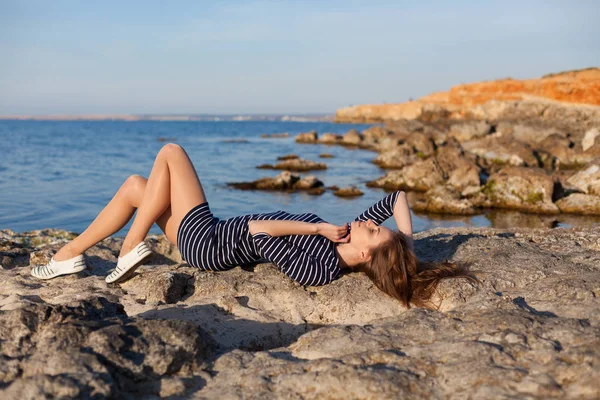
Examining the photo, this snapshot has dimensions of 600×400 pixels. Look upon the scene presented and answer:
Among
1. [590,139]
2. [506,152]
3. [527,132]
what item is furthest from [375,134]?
[506,152]

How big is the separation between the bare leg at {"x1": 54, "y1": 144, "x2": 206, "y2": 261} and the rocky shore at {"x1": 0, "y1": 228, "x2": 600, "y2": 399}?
405 mm

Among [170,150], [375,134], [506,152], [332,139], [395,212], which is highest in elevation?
[170,150]

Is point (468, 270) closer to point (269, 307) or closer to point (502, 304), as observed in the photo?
point (502, 304)

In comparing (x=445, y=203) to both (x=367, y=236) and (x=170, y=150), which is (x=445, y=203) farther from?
(x=170, y=150)

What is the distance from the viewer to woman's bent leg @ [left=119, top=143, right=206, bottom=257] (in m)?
5.16

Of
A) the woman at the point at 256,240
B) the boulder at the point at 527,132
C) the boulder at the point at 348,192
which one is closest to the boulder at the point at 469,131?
the boulder at the point at 527,132

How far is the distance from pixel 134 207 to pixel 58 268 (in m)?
0.96

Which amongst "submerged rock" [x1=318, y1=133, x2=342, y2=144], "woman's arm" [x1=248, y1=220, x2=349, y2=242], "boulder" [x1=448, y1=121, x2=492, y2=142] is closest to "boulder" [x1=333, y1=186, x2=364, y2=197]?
"woman's arm" [x1=248, y1=220, x2=349, y2=242]

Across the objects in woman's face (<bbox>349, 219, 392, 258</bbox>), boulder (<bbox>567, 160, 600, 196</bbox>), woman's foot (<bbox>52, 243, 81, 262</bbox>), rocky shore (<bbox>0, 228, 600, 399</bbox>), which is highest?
woman's face (<bbox>349, 219, 392, 258</bbox>)

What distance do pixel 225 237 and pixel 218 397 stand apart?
7.07 ft

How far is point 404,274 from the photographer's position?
4.73 meters

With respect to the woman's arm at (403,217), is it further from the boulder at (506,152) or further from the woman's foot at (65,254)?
the boulder at (506,152)

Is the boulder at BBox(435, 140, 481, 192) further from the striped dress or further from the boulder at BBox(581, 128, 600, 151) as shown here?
the striped dress

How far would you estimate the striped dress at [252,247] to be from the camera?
480 centimetres
